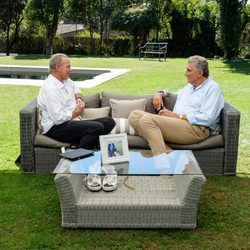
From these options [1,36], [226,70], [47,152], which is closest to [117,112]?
[47,152]

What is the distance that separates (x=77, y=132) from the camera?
13.4 ft

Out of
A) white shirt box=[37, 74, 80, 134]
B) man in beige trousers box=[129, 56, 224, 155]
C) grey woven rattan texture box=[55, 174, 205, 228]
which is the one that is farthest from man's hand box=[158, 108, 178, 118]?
grey woven rattan texture box=[55, 174, 205, 228]

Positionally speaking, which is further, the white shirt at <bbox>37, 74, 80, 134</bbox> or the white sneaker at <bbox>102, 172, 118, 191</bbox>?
the white shirt at <bbox>37, 74, 80, 134</bbox>

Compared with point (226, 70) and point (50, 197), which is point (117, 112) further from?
point (226, 70)

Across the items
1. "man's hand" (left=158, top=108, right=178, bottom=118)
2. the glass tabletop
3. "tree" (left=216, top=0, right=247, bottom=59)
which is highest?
"tree" (left=216, top=0, right=247, bottom=59)

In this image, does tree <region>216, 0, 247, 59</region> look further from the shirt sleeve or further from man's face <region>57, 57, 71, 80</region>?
man's face <region>57, 57, 71, 80</region>

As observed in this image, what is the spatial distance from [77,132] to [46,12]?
18138mm

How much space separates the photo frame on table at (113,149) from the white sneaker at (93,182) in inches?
8.4

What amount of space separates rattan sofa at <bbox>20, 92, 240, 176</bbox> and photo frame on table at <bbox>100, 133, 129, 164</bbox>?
644mm

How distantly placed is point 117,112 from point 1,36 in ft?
72.6

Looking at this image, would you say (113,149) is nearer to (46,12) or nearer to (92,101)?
(92,101)

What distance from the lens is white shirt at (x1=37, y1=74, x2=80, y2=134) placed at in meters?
4.07

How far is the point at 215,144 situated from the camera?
13.5 ft

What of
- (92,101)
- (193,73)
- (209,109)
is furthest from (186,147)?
(92,101)
